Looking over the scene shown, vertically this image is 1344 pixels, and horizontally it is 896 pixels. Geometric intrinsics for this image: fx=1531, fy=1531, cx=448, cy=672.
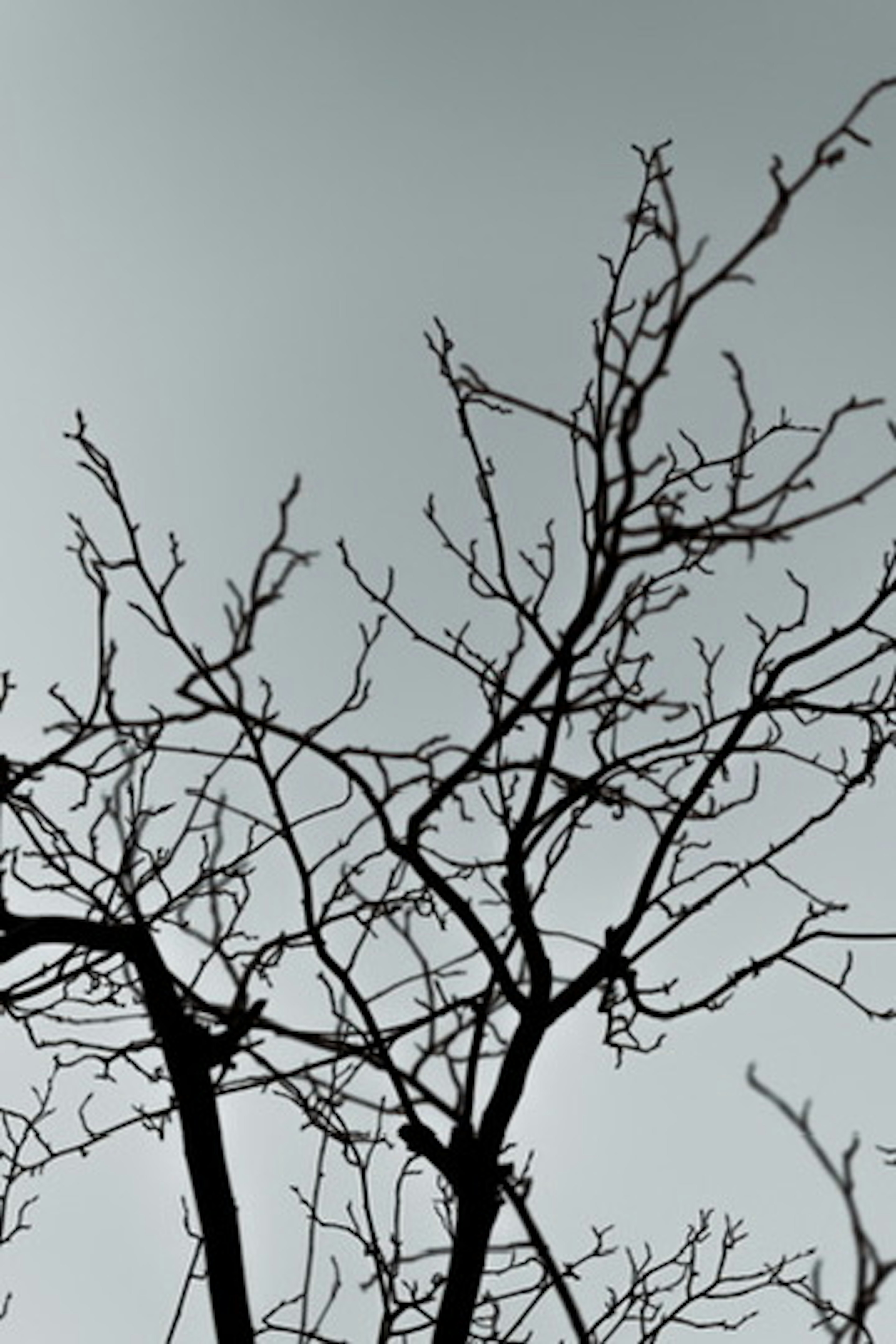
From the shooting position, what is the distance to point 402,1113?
A: 3.18 metres

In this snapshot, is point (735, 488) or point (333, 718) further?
point (333, 718)

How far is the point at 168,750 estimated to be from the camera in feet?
9.62

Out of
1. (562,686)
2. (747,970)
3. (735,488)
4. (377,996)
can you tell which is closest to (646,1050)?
(747,970)

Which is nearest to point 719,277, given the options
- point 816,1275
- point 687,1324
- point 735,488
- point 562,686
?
point 735,488

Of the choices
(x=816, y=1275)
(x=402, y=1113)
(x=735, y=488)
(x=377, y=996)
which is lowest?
(x=816, y=1275)

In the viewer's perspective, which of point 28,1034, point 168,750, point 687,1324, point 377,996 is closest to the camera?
point 168,750

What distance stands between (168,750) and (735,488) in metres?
1.19

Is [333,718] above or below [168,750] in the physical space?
above

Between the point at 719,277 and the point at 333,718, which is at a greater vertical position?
the point at 333,718

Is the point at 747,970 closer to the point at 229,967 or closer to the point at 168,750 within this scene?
the point at 229,967

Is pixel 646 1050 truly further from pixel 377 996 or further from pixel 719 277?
pixel 719 277

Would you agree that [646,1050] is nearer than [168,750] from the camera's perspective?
No

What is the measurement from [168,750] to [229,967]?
746 millimetres

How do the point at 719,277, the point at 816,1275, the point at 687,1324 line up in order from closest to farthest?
1. the point at 816,1275
2. the point at 719,277
3. the point at 687,1324
